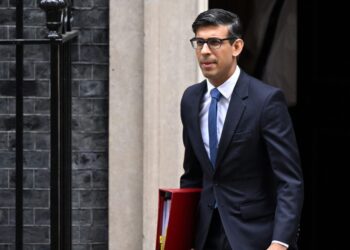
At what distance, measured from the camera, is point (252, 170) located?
17.2 feet

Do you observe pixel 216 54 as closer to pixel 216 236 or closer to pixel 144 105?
pixel 216 236

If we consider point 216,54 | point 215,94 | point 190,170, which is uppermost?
point 216,54

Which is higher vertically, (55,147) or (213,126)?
(213,126)

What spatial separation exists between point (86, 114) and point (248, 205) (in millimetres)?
2448

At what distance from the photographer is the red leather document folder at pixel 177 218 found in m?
5.26

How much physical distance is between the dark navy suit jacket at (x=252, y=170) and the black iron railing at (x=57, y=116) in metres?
1.25

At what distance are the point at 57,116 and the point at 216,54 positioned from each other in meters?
1.44

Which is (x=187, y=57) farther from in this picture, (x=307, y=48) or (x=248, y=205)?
(x=248, y=205)

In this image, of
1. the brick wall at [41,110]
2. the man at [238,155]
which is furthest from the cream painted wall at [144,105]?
the man at [238,155]

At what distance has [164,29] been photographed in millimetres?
7387

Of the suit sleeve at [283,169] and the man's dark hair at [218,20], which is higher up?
the man's dark hair at [218,20]

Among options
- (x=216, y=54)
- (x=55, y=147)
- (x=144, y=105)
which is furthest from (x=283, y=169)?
(x=144, y=105)

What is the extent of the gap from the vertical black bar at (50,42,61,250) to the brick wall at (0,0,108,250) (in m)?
1.11

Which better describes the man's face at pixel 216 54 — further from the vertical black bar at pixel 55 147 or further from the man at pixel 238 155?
the vertical black bar at pixel 55 147
